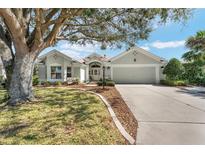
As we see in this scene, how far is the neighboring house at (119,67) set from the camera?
80.0 feet

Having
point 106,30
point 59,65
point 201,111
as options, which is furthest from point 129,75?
point 201,111

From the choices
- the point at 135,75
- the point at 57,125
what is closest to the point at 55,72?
the point at 135,75

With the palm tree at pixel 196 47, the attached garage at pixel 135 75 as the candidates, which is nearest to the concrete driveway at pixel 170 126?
the palm tree at pixel 196 47

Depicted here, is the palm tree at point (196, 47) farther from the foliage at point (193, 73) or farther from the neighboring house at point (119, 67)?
the neighboring house at point (119, 67)

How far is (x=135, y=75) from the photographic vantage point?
2512cm

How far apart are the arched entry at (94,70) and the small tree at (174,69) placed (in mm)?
8880

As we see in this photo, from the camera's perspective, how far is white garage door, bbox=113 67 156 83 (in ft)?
82.1

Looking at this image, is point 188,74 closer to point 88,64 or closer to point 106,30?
point 88,64

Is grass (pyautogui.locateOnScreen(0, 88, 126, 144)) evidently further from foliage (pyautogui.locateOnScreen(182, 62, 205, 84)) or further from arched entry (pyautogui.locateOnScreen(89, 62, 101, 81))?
arched entry (pyautogui.locateOnScreen(89, 62, 101, 81))

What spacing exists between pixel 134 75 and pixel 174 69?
4.81m

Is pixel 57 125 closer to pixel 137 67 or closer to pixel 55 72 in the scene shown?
pixel 55 72

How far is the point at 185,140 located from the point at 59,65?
20934 millimetres

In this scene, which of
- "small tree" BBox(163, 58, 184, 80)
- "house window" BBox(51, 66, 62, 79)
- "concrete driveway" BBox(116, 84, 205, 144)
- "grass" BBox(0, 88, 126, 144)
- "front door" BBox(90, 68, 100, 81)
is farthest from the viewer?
"front door" BBox(90, 68, 100, 81)

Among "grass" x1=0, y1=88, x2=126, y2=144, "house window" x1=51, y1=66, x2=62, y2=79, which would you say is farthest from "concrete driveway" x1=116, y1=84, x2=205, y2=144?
"house window" x1=51, y1=66, x2=62, y2=79
